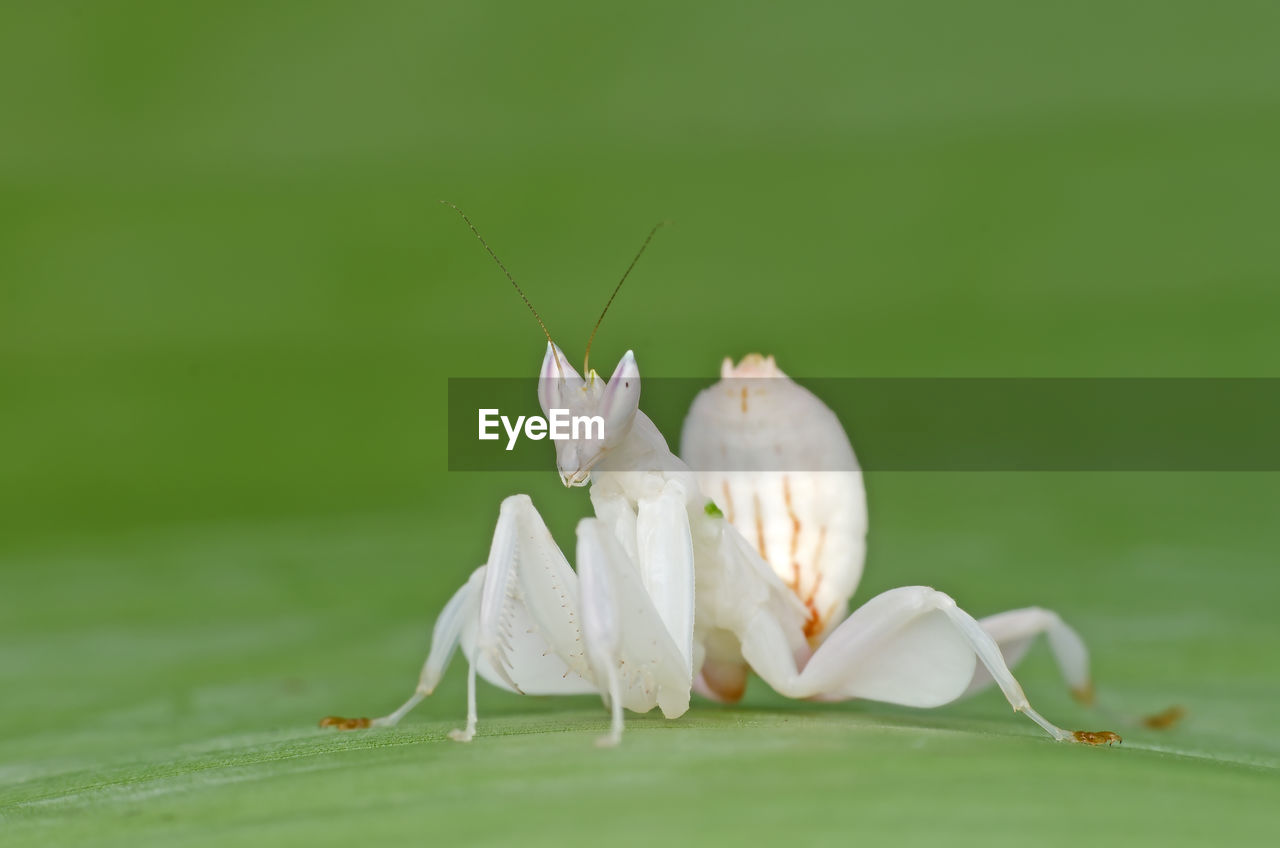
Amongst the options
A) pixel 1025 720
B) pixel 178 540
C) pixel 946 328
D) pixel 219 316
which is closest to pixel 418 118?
pixel 219 316

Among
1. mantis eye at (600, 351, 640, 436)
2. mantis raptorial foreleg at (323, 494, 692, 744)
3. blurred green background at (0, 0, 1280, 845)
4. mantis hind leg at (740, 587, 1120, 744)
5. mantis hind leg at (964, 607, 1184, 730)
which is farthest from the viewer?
blurred green background at (0, 0, 1280, 845)

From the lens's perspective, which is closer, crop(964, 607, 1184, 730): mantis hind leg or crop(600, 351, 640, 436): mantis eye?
crop(600, 351, 640, 436): mantis eye

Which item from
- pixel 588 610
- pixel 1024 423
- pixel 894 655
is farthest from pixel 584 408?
pixel 1024 423

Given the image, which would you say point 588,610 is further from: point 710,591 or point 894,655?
point 894,655

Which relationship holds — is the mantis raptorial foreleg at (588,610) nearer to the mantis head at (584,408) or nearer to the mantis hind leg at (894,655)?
the mantis head at (584,408)

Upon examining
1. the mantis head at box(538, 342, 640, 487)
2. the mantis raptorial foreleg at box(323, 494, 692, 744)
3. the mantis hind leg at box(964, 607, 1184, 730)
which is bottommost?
the mantis hind leg at box(964, 607, 1184, 730)

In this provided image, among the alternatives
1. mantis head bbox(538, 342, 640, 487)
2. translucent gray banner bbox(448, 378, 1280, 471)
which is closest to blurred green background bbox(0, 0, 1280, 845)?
translucent gray banner bbox(448, 378, 1280, 471)

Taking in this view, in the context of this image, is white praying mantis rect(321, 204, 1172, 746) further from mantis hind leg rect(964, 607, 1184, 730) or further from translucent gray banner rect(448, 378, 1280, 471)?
translucent gray banner rect(448, 378, 1280, 471)

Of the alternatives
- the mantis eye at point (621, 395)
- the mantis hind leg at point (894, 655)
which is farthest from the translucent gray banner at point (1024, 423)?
the mantis eye at point (621, 395)

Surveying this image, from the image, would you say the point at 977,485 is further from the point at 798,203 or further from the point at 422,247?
the point at 422,247
